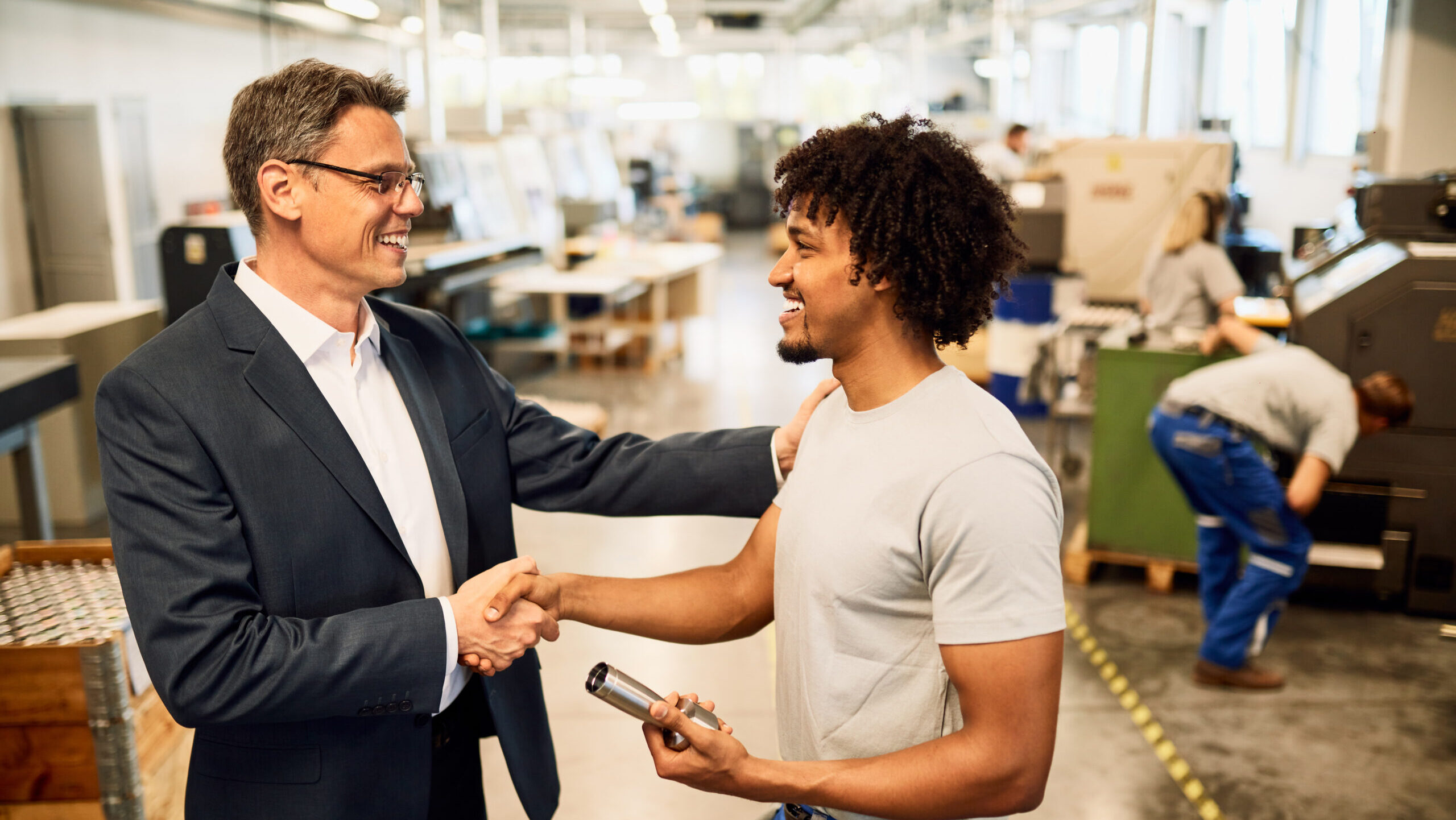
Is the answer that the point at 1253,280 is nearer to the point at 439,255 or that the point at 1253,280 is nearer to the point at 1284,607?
the point at 1284,607

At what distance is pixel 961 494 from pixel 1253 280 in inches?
270

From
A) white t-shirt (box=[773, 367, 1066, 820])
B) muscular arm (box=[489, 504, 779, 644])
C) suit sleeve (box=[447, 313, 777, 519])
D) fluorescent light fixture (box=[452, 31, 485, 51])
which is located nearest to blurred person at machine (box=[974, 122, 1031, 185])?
suit sleeve (box=[447, 313, 777, 519])

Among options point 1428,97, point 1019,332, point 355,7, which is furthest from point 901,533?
point 355,7

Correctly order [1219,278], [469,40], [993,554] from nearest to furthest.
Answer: [993,554]
[1219,278]
[469,40]

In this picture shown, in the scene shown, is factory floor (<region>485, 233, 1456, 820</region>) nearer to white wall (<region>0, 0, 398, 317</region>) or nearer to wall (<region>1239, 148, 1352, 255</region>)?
wall (<region>1239, 148, 1352, 255</region>)

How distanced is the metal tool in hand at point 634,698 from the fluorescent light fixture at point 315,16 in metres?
14.5

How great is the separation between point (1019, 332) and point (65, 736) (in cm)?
597

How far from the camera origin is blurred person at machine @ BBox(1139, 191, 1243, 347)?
17.2 feet

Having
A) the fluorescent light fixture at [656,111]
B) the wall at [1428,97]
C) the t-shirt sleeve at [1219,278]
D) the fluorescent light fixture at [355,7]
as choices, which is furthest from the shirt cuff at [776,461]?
the fluorescent light fixture at [656,111]

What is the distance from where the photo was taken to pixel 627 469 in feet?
6.55

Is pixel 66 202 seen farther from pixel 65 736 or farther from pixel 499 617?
pixel 499 617

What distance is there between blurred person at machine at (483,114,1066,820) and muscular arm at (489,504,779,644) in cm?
18

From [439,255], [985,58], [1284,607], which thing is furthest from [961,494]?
[985,58]

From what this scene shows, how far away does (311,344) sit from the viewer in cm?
157
